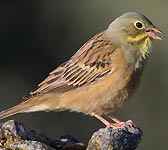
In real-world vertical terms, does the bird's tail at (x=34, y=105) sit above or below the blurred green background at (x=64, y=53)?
below

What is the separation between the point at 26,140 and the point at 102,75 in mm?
2169

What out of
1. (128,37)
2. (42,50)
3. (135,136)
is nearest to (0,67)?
(42,50)

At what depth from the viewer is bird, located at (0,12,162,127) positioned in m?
9.20

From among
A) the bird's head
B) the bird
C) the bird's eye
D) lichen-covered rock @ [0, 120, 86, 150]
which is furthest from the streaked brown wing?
lichen-covered rock @ [0, 120, 86, 150]

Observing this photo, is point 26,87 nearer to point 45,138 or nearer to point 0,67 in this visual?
point 0,67

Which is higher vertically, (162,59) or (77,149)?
(162,59)

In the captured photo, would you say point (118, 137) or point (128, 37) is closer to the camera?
point (118, 137)

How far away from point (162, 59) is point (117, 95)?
32.8 ft

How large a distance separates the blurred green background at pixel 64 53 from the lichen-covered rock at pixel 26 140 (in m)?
8.85

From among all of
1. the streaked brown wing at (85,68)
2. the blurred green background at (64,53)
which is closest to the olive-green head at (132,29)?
the streaked brown wing at (85,68)

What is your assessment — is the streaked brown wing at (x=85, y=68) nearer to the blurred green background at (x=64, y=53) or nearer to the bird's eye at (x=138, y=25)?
the bird's eye at (x=138, y=25)

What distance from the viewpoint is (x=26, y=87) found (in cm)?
1956

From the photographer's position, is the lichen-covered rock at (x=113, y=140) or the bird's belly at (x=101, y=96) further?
the bird's belly at (x=101, y=96)

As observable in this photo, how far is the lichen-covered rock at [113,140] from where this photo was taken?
747 centimetres
